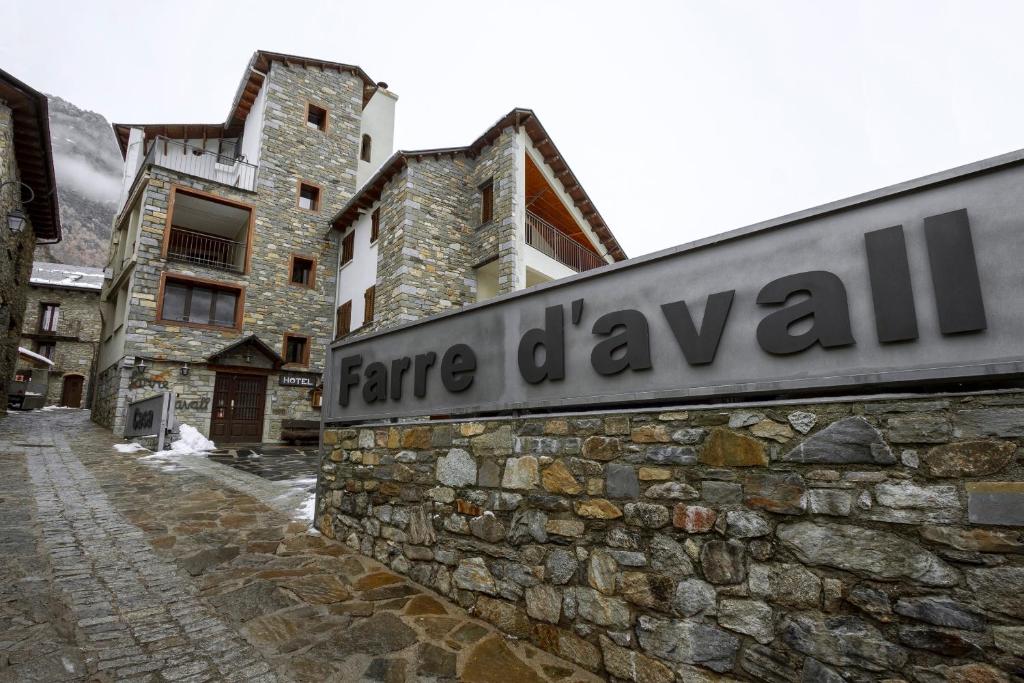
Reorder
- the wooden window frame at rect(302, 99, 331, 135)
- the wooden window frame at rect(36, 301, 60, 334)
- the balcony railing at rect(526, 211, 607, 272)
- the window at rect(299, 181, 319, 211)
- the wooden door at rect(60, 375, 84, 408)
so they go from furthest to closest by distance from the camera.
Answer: the wooden door at rect(60, 375, 84, 408) < the wooden window frame at rect(36, 301, 60, 334) < the wooden window frame at rect(302, 99, 331, 135) < the window at rect(299, 181, 319, 211) < the balcony railing at rect(526, 211, 607, 272)

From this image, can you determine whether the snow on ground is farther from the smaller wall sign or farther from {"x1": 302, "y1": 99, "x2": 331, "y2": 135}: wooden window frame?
{"x1": 302, "y1": 99, "x2": 331, "y2": 135}: wooden window frame

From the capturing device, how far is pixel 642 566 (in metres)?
2.36

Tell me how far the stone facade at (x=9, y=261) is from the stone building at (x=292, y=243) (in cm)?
211

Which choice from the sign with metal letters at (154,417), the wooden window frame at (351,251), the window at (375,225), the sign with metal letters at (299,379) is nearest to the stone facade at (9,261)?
the sign with metal letters at (154,417)

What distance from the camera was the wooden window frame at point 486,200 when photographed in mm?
13094

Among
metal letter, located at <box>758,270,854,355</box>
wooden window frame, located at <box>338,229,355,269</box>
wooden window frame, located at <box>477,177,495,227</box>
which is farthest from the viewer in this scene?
wooden window frame, located at <box>338,229,355,269</box>

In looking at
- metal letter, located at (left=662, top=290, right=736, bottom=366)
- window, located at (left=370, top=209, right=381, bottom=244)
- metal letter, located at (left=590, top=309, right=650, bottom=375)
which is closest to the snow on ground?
window, located at (left=370, top=209, right=381, bottom=244)

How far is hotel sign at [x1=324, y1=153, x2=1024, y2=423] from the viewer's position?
71.1 inches

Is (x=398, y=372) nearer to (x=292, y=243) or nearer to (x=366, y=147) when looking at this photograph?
(x=292, y=243)

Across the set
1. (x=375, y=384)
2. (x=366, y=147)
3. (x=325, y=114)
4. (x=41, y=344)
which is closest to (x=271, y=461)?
(x=375, y=384)

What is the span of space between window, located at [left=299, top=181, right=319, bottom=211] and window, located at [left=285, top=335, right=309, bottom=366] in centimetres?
427

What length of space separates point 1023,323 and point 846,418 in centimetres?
63

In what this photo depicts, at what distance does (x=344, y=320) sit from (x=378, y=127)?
8.41 m

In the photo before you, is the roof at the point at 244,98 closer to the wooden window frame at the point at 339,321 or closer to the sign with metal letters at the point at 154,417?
the wooden window frame at the point at 339,321
